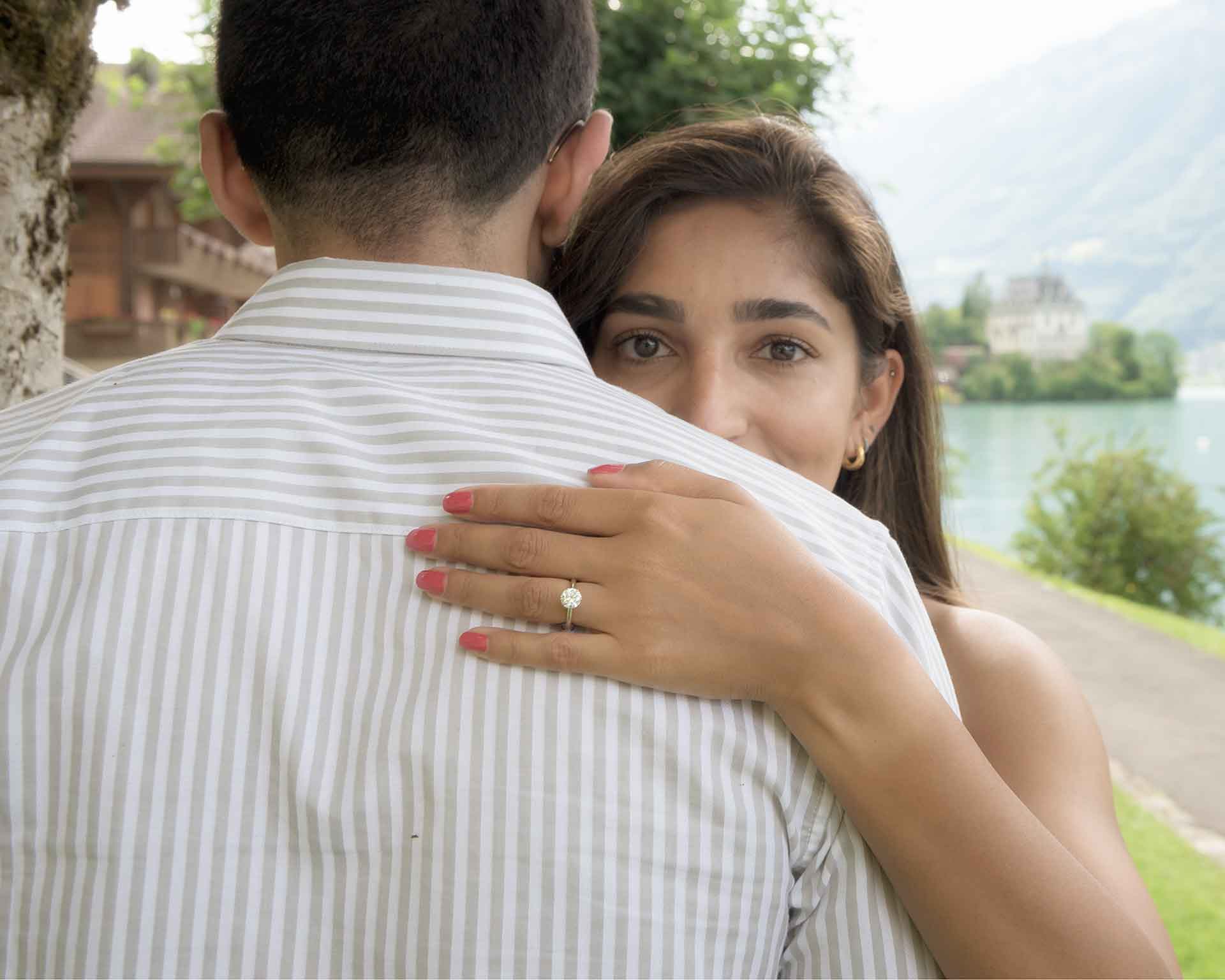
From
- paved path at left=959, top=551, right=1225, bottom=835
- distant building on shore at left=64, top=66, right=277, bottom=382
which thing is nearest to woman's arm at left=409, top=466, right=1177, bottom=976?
paved path at left=959, top=551, right=1225, bottom=835

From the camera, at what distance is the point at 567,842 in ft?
3.34

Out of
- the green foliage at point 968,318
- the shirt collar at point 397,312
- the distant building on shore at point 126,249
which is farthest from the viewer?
the distant building on shore at point 126,249

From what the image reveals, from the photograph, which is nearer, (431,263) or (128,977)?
(128,977)

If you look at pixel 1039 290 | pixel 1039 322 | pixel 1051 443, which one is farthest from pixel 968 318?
pixel 1039 290

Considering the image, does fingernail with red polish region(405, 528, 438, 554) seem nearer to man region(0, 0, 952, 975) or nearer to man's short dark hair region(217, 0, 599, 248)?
man region(0, 0, 952, 975)

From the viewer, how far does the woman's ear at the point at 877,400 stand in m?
2.53

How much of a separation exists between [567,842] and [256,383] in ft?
1.79

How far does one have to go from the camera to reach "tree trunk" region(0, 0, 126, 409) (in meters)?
1.90

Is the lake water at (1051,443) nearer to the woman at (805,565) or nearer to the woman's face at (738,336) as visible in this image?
the woman at (805,565)

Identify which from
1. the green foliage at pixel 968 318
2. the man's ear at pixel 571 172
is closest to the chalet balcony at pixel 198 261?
the green foliage at pixel 968 318

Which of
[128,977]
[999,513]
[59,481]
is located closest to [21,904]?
[128,977]

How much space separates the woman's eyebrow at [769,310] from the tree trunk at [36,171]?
125cm

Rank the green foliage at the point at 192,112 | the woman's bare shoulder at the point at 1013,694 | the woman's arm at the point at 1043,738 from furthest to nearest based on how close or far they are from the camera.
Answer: the green foliage at the point at 192,112
the woman's bare shoulder at the point at 1013,694
the woman's arm at the point at 1043,738

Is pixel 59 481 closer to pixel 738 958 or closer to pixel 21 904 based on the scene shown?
pixel 21 904
